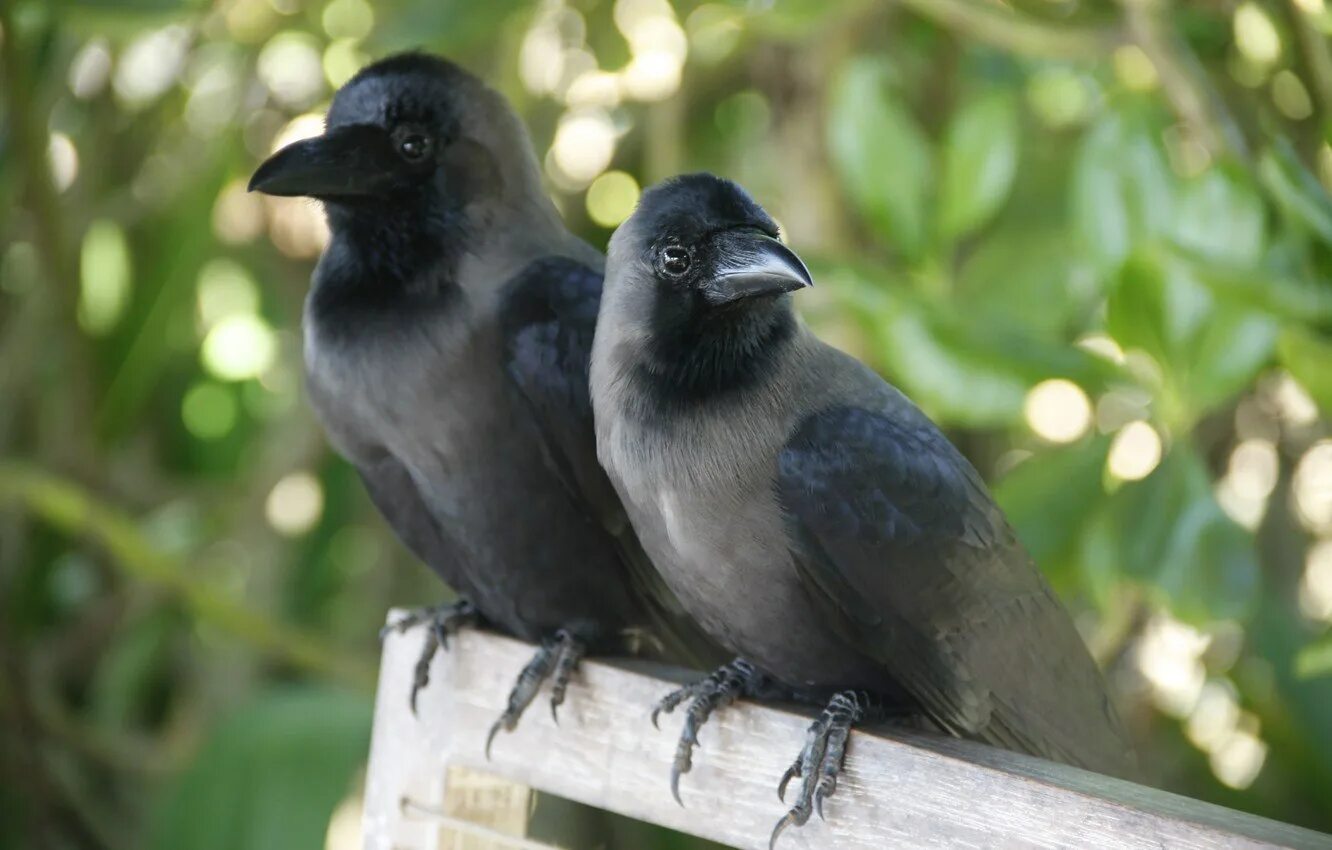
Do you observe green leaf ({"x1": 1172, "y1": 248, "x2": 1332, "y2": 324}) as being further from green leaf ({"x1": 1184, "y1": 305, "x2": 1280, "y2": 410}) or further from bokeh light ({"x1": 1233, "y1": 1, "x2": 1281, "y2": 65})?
bokeh light ({"x1": 1233, "y1": 1, "x2": 1281, "y2": 65})

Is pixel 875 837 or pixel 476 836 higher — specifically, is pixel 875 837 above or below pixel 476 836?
above

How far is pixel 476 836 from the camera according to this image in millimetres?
1171

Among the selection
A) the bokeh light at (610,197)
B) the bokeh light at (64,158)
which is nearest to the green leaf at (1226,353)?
the bokeh light at (610,197)

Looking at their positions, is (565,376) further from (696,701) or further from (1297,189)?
(1297,189)

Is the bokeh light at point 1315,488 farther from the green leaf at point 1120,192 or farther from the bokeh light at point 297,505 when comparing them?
the bokeh light at point 297,505

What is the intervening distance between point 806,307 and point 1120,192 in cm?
37

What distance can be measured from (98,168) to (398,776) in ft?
6.23

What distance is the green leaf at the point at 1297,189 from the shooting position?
45.1 inches

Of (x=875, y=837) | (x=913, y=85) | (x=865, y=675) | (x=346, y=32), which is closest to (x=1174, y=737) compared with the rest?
(x=913, y=85)

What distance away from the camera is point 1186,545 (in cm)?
129

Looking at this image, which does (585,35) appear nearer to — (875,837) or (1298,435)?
(1298,435)

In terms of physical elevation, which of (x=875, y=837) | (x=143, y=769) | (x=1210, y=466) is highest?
(x=1210, y=466)

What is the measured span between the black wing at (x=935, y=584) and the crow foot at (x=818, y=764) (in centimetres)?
9

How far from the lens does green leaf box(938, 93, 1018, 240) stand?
1519 millimetres
